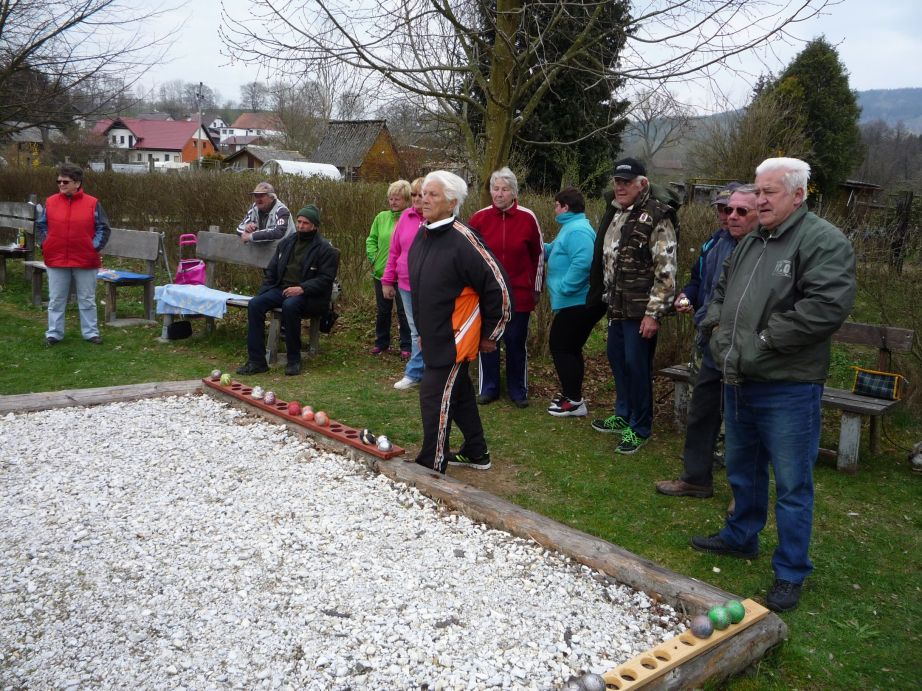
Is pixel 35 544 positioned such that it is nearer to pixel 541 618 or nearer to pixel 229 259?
pixel 541 618

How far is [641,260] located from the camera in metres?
5.59

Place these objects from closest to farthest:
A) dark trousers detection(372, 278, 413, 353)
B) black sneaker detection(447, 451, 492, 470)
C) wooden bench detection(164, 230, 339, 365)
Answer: black sneaker detection(447, 451, 492, 470)
wooden bench detection(164, 230, 339, 365)
dark trousers detection(372, 278, 413, 353)

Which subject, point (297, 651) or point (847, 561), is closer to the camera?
point (297, 651)

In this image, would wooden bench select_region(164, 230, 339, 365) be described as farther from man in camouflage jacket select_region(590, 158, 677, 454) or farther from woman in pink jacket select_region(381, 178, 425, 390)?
man in camouflage jacket select_region(590, 158, 677, 454)

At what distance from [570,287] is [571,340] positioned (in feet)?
1.50

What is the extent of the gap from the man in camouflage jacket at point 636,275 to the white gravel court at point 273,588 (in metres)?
2.08

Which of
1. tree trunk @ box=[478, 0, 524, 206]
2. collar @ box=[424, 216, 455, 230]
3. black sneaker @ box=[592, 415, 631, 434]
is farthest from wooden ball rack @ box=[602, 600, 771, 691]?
tree trunk @ box=[478, 0, 524, 206]

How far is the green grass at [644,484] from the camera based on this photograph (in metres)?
3.39

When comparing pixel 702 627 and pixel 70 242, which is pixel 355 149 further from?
pixel 702 627

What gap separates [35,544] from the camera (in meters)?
3.81

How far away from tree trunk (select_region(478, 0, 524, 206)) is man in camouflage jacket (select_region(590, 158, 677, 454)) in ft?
7.28

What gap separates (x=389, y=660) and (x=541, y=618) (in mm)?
705

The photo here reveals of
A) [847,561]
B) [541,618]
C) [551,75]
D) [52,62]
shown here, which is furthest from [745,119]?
[541,618]

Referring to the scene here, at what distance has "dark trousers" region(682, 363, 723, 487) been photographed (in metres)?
4.88
